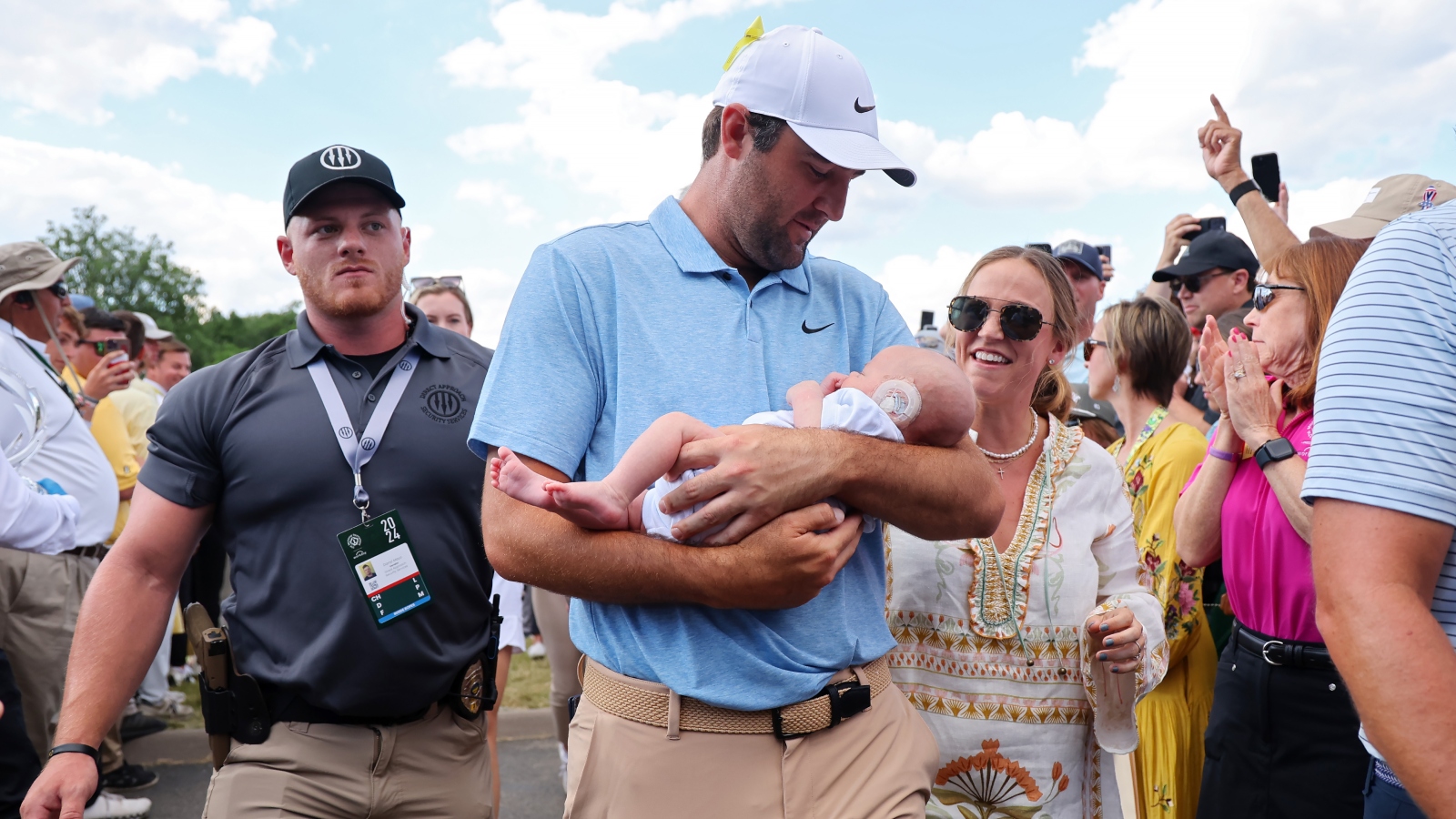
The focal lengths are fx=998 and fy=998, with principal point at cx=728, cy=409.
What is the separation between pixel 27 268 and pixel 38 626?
1675 mm

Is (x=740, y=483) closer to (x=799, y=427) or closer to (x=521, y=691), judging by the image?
(x=799, y=427)

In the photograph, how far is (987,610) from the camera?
2867 millimetres

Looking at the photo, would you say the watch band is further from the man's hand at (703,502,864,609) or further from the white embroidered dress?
the man's hand at (703,502,864,609)

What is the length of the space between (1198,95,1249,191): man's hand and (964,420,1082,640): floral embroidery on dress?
2.94 m

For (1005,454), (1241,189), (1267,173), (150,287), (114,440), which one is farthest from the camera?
(150,287)

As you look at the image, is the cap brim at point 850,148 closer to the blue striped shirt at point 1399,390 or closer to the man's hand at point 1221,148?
the blue striped shirt at point 1399,390

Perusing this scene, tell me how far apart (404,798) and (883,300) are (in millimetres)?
1962

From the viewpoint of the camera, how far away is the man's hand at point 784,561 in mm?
1874

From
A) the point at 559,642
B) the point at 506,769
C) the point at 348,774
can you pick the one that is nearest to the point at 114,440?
the point at 506,769

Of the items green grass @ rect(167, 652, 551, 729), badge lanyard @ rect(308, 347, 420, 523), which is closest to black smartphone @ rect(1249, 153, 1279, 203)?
badge lanyard @ rect(308, 347, 420, 523)

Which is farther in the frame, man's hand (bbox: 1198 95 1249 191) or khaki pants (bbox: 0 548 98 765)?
man's hand (bbox: 1198 95 1249 191)

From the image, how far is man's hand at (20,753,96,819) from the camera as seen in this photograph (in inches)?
99.6

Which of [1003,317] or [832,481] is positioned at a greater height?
[1003,317]

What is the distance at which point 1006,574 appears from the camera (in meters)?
2.89
